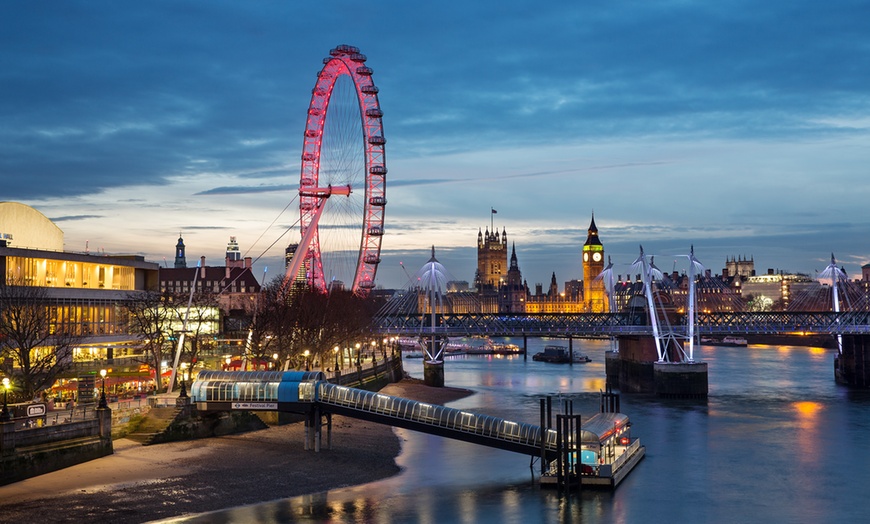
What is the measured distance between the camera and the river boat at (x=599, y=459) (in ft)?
150

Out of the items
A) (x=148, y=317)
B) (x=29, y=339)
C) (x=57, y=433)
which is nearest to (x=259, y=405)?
(x=57, y=433)

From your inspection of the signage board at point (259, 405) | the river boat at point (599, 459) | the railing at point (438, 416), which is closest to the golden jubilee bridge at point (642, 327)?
the river boat at point (599, 459)

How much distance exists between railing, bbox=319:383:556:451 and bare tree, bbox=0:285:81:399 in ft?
45.2

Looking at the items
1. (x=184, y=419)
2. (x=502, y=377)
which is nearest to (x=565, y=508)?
(x=184, y=419)

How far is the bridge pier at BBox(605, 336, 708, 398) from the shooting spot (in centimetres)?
8806

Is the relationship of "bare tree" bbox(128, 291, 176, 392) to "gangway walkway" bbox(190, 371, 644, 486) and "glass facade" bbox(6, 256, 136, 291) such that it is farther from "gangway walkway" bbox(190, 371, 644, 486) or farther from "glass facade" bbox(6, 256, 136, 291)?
"gangway walkway" bbox(190, 371, 644, 486)

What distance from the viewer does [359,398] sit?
51.1 meters

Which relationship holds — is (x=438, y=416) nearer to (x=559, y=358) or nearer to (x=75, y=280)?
(x=75, y=280)

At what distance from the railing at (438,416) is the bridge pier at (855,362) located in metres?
60.3

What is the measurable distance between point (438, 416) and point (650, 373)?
50991 mm

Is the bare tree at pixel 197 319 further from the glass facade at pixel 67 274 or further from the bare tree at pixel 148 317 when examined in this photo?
the glass facade at pixel 67 274

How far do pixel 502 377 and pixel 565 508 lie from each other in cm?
7694

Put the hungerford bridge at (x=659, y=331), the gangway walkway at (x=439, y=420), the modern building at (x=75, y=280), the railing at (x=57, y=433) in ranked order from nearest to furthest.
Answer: the railing at (x=57, y=433)
the gangway walkway at (x=439, y=420)
the modern building at (x=75, y=280)
the hungerford bridge at (x=659, y=331)

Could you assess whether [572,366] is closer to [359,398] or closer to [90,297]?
[90,297]
